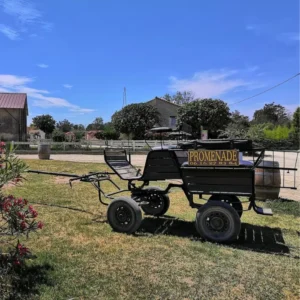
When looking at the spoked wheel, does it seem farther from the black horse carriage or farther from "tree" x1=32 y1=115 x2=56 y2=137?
"tree" x1=32 y1=115 x2=56 y2=137

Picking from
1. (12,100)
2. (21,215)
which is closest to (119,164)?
(21,215)

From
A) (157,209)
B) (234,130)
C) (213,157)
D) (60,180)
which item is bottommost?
(157,209)

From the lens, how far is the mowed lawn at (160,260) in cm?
340

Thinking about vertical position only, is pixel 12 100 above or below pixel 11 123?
above

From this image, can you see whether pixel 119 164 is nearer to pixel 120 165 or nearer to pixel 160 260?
pixel 120 165

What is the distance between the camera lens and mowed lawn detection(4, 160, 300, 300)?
3.40 meters

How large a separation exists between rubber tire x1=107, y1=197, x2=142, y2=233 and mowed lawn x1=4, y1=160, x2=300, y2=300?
124mm

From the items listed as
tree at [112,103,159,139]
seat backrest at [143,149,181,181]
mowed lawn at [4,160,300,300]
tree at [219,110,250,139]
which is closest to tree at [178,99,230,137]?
tree at [219,110,250,139]

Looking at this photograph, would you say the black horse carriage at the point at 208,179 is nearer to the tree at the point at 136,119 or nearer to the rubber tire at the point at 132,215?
the rubber tire at the point at 132,215

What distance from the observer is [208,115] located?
4031cm

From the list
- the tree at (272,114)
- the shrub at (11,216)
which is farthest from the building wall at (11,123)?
the tree at (272,114)

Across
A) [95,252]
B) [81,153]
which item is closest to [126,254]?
[95,252]

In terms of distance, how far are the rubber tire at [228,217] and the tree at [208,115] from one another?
3548cm

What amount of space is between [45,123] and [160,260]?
82.4 m
